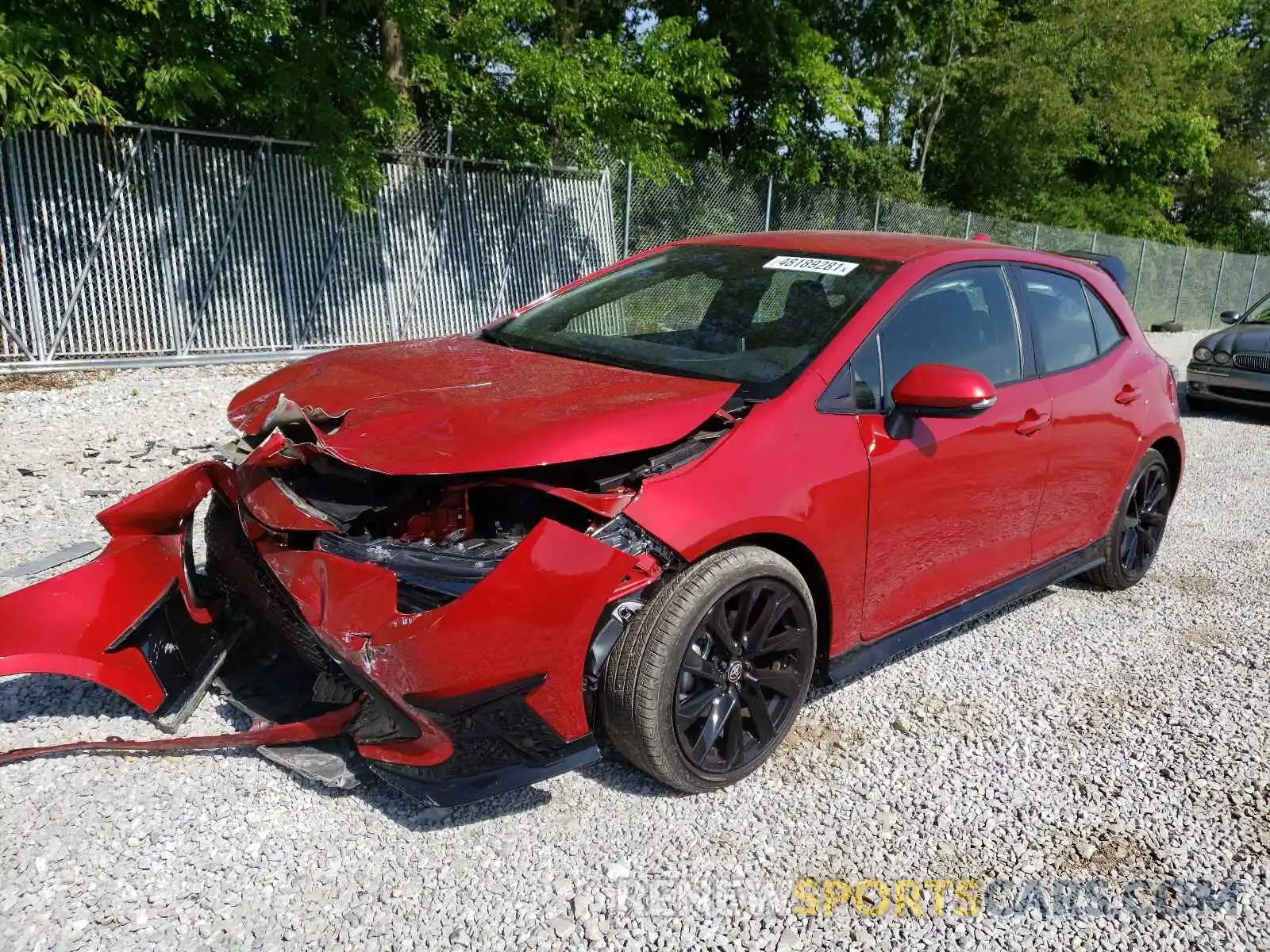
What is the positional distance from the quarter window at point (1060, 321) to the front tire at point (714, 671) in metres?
1.85

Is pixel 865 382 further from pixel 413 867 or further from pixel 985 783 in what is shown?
pixel 413 867

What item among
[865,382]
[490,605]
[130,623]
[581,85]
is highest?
[581,85]

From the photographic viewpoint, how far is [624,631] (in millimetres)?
2779

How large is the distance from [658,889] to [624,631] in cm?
69

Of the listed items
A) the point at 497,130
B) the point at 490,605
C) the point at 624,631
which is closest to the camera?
the point at 490,605

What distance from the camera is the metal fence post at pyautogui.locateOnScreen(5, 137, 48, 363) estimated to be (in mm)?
8953

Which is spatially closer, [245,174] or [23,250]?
[23,250]

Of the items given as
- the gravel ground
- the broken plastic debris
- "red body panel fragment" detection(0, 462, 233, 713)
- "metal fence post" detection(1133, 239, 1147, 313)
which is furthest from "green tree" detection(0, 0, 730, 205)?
"metal fence post" detection(1133, 239, 1147, 313)

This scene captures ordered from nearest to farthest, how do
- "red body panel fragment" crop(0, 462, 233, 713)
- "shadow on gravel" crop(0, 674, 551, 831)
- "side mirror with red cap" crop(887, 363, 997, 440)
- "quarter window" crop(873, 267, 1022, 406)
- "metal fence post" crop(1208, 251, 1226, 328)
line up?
"shadow on gravel" crop(0, 674, 551, 831) < "red body panel fragment" crop(0, 462, 233, 713) < "side mirror with red cap" crop(887, 363, 997, 440) < "quarter window" crop(873, 267, 1022, 406) < "metal fence post" crop(1208, 251, 1226, 328)

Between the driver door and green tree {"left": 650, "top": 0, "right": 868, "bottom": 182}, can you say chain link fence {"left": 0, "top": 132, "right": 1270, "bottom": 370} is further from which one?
the driver door

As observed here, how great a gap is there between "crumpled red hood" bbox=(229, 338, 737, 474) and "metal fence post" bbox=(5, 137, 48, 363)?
7.12 meters

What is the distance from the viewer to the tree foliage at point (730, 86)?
844cm

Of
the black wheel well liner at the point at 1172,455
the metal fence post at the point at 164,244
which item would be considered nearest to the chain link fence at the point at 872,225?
the metal fence post at the point at 164,244

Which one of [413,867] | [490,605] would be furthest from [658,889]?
[490,605]
